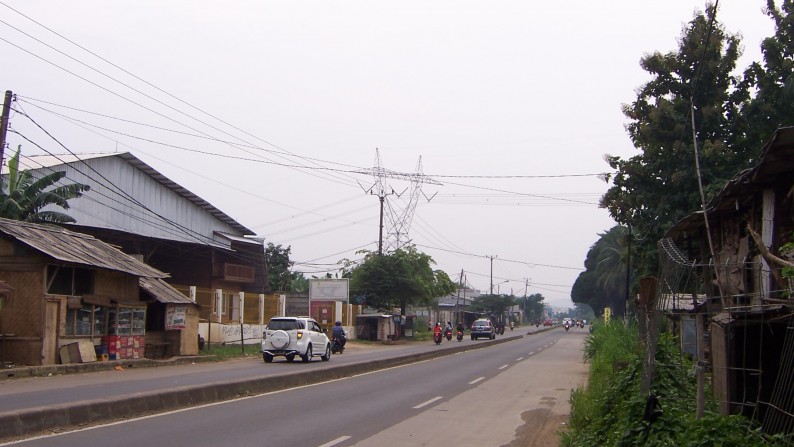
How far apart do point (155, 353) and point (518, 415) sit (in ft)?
67.9

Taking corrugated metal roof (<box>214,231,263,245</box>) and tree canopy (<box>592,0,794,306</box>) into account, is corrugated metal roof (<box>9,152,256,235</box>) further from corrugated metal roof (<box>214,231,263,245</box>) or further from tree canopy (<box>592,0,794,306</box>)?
tree canopy (<box>592,0,794,306</box>)

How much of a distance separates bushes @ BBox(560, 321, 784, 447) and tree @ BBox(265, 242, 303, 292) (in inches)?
2756

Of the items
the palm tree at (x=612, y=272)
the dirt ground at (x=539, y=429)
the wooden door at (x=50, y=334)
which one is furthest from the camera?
the palm tree at (x=612, y=272)

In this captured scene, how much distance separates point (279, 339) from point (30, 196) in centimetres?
1261

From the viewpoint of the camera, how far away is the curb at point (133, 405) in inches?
444

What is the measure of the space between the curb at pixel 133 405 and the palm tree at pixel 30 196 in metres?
17.6

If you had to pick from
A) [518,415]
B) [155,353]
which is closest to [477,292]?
[155,353]

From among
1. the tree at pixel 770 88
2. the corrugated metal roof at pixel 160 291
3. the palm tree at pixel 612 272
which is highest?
the tree at pixel 770 88

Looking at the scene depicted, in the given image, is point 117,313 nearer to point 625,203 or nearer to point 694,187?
point 625,203

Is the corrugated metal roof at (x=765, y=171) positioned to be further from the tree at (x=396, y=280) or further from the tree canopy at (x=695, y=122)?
the tree at (x=396, y=280)

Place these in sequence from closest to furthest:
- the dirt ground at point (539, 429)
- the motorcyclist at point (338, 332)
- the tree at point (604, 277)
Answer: the dirt ground at point (539, 429), the motorcyclist at point (338, 332), the tree at point (604, 277)

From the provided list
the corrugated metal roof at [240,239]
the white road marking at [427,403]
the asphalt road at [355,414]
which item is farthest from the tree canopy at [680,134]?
the corrugated metal roof at [240,239]

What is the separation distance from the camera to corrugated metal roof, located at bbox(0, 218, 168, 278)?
25016mm

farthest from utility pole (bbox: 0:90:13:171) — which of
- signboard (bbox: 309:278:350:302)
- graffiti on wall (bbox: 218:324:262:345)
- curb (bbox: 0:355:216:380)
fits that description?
signboard (bbox: 309:278:350:302)
